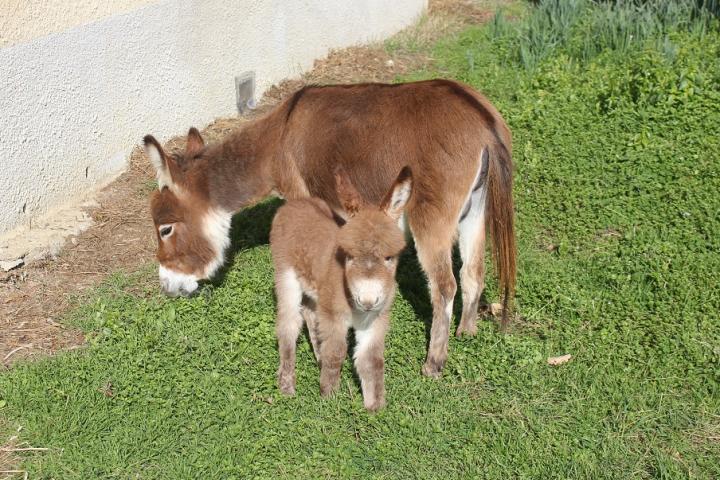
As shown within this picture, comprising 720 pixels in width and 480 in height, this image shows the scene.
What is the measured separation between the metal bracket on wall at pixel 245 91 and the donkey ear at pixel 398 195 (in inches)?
162

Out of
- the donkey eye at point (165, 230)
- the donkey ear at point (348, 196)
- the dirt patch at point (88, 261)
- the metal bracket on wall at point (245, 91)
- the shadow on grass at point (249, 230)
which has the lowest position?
the shadow on grass at point (249, 230)

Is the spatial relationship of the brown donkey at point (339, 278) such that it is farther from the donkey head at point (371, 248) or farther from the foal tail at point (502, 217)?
the foal tail at point (502, 217)

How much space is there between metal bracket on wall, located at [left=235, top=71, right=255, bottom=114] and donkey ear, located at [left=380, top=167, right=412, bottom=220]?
13.5 feet

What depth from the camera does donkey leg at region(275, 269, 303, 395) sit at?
4316mm

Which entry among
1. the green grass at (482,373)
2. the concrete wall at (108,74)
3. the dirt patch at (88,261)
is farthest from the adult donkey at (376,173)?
the concrete wall at (108,74)

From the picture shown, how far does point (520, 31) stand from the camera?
8.47 metres

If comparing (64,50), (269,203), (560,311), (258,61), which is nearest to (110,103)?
(64,50)

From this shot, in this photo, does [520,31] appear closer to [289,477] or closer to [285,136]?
[285,136]

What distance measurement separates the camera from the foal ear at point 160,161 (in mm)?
4660

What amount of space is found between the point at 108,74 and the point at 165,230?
1.94 m

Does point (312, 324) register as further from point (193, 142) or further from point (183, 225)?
point (193, 142)

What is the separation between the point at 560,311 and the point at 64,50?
3.95 m

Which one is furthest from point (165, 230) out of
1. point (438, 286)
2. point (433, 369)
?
point (433, 369)

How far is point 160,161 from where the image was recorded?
15.6ft
